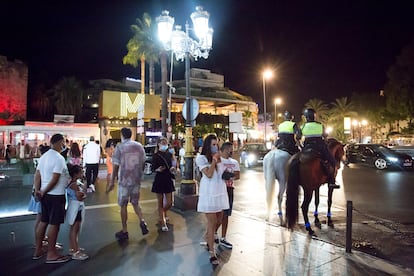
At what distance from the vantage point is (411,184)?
41.4ft

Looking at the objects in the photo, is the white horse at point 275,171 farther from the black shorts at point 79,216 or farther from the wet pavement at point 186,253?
the black shorts at point 79,216

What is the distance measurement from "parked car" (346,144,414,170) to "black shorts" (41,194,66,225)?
17806 millimetres

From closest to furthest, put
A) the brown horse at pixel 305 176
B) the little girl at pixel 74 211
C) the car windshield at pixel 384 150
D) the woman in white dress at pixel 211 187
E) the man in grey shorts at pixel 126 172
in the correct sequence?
the woman in white dress at pixel 211 187, the little girl at pixel 74 211, the man in grey shorts at pixel 126 172, the brown horse at pixel 305 176, the car windshield at pixel 384 150

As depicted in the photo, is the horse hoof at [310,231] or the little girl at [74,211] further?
the horse hoof at [310,231]

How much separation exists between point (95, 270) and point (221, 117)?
128 ft

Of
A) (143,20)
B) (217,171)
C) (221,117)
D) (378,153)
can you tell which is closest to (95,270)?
(217,171)

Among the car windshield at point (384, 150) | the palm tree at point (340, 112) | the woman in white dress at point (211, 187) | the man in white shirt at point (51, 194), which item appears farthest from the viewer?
the palm tree at point (340, 112)

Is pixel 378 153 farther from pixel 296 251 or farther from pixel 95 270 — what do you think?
pixel 95 270

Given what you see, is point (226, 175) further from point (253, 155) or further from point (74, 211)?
point (253, 155)

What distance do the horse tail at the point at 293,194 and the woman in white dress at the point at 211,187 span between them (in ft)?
6.39

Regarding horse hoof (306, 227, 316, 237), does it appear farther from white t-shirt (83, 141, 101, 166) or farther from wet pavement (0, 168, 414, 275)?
white t-shirt (83, 141, 101, 166)

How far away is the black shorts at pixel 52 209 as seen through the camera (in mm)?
4996

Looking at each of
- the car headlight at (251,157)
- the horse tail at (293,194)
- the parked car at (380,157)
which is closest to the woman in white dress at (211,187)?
the horse tail at (293,194)

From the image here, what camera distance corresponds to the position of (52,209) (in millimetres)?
5008
